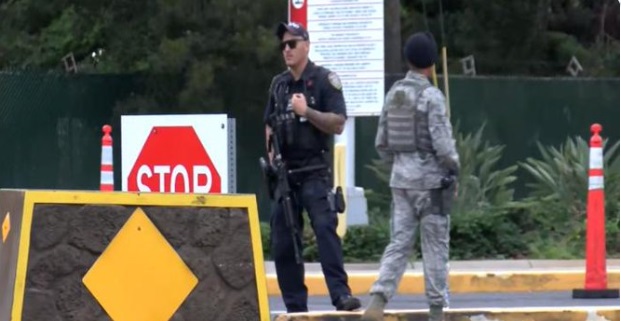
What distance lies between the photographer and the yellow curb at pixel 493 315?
785 centimetres

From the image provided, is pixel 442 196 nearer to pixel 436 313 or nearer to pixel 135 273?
pixel 436 313

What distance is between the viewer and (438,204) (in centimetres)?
777

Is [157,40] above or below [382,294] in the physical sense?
above

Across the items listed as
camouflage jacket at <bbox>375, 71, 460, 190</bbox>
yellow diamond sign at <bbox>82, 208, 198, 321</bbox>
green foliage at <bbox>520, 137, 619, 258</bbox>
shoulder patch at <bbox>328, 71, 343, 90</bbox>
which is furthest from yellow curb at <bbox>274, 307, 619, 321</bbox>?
green foliage at <bbox>520, 137, 619, 258</bbox>

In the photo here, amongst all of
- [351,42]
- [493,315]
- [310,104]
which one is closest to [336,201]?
[310,104]

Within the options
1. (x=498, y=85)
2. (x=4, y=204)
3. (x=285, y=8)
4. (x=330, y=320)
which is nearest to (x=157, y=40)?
(x=285, y=8)

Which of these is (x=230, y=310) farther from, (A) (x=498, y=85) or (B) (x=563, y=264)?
(A) (x=498, y=85)

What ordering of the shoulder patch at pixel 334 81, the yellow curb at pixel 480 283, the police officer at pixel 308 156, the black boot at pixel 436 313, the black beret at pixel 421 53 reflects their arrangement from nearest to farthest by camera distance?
1. the black boot at pixel 436 313
2. the black beret at pixel 421 53
3. the police officer at pixel 308 156
4. the shoulder patch at pixel 334 81
5. the yellow curb at pixel 480 283

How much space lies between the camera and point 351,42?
517 inches

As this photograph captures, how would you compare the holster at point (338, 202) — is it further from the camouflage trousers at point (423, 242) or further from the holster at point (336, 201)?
the camouflage trousers at point (423, 242)

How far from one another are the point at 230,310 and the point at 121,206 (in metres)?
0.66

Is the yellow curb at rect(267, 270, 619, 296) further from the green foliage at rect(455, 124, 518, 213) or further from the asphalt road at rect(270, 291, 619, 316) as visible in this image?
the green foliage at rect(455, 124, 518, 213)

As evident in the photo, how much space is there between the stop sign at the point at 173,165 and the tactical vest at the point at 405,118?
40.8 inches

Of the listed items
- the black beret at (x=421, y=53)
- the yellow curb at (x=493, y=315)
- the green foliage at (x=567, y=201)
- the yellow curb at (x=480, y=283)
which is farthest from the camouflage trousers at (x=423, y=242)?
the green foliage at (x=567, y=201)
